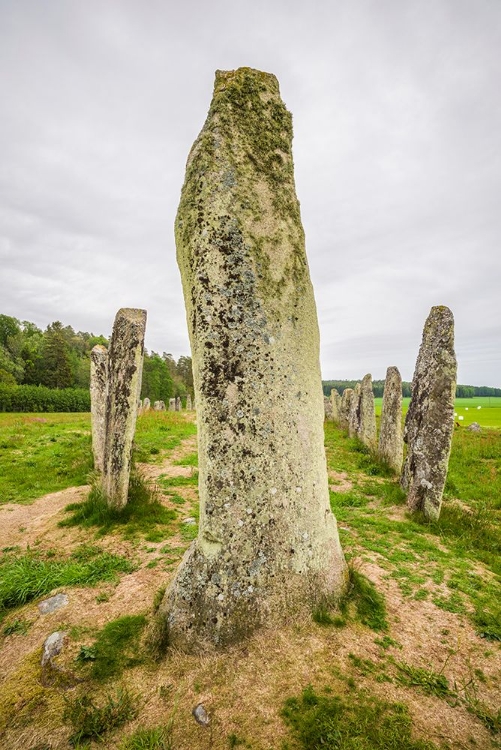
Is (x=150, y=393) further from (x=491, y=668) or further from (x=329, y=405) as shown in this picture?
(x=491, y=668)

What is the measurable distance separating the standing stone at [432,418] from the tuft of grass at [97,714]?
18.7 feet

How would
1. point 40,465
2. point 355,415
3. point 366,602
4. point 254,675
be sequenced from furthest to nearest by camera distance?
point 355,415
point 40,465
point 366,602
point 254,675

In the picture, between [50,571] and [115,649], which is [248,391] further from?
[50,571]

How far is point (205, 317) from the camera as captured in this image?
11.3 ft

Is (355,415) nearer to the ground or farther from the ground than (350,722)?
farther from the ground

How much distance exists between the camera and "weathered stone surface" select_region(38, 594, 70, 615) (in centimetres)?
389

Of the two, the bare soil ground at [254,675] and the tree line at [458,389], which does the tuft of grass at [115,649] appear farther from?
the tree line at [458,389]

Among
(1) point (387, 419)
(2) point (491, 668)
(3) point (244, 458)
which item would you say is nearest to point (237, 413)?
(3) point (244, 458)

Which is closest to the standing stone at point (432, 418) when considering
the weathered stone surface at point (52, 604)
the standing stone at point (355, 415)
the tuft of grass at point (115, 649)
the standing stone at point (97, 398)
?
the tuft of grass at point (115, 649)

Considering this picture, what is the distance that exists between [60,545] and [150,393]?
66.3 metres

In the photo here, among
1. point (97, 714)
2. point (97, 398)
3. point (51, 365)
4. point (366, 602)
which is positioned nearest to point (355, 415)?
point (97, 398)

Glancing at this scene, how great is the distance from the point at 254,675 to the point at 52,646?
1838 millimetres

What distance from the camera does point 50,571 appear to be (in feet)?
15.2

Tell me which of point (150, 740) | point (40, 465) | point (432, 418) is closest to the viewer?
point (150, 740)
